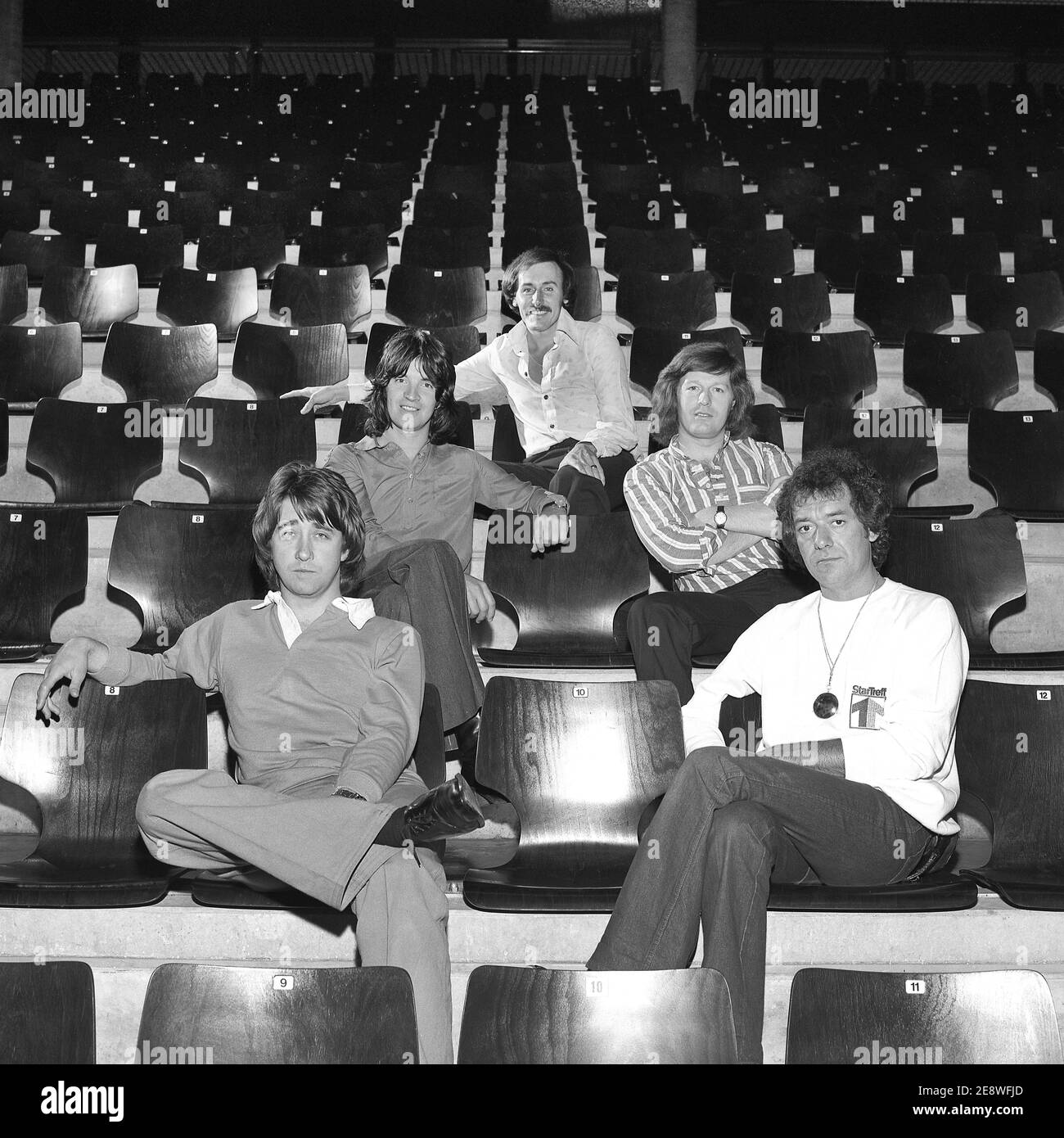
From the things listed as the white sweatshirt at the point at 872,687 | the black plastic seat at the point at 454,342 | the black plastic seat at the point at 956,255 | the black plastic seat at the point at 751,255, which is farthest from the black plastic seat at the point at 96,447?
the black plastic seat at the point at 956,255

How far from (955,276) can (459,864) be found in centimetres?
371

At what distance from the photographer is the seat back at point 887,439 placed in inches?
133

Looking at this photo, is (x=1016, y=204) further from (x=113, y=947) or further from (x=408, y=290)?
(x=113, y=947)

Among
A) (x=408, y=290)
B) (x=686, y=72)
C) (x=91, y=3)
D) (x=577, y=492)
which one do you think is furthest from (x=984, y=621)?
(x=91, y=3)

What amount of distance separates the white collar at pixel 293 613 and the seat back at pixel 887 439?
1.58 meters

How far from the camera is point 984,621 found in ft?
9.11

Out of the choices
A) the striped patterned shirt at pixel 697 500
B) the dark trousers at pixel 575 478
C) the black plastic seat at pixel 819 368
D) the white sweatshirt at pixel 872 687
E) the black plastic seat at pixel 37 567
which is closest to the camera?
the white sweatshirt at pixel 872 687

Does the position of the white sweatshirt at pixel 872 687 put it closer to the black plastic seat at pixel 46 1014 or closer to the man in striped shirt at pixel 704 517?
the man in striped shirt at pixel 704 517

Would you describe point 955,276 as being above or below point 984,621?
above

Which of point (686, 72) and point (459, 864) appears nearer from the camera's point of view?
point (459, 864)

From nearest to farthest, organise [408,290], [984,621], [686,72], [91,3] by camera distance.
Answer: [984,621] < [408,290] < [686,72] < [91,3]

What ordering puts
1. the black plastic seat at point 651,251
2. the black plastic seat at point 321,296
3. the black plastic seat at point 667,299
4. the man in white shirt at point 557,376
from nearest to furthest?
the man in white shirt at point 557,376 → the black plastic seat at point 667,299 → the black plastic seat at point 321,296 → the black plastic seat at point 651,251

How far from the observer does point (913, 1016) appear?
151cm

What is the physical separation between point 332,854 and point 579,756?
1.92ft
